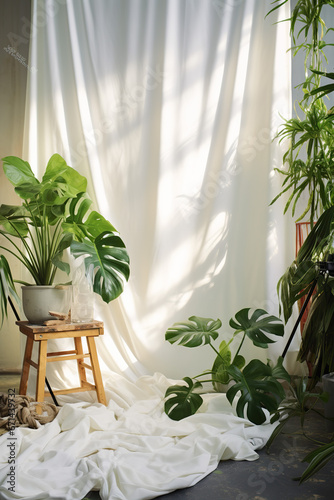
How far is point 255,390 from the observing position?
6.91 ft

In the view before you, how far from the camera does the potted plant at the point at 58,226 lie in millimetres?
2361

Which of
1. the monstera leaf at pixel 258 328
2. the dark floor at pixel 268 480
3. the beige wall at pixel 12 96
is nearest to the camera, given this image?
the dark floor at pixel 268 480

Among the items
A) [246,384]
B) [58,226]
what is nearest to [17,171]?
[58,226]

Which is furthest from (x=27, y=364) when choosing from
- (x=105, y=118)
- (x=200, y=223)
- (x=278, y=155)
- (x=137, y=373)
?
(x=278, y=155)

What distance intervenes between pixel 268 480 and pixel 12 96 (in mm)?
2693

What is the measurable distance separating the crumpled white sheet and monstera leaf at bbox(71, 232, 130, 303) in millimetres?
540

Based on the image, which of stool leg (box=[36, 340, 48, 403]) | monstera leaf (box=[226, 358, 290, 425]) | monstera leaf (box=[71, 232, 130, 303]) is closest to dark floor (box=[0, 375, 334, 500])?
monstera leaf (box=[226, 358, 290, 425])

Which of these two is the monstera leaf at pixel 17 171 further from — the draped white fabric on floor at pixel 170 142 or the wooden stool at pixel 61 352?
the wooden stool at pixel 61 352

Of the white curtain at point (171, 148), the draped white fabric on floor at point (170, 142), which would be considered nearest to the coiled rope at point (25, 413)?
the draped white fabric on floor at point (170, 142)

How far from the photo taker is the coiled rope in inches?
85.5

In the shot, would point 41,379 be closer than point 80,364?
Yes

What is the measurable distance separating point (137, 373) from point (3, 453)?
1188mm

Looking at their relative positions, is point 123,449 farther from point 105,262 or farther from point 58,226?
point 58,226

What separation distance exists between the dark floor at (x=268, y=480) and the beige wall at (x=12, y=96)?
5.89 feet
